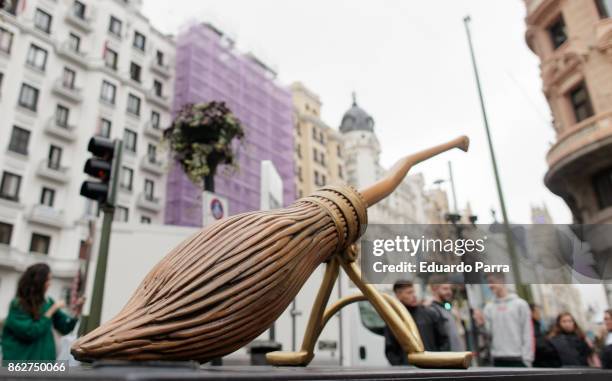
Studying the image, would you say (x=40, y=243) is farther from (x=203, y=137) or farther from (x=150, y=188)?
(x=203, y=137)

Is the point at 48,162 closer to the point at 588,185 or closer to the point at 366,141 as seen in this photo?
the point at 588,185

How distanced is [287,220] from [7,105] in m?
13.6

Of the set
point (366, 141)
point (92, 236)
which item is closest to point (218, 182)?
point (92, 236)

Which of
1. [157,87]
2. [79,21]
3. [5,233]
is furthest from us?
[157,87]

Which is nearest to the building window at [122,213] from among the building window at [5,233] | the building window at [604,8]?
the building window at [5,233]

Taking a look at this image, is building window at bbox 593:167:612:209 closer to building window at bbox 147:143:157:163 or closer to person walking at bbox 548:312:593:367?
person walking at bbox 548:312:593:367

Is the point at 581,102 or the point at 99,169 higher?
the point at 581,102

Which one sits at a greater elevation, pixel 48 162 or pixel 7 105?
pixel 7 105

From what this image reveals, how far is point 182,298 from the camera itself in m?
0.43

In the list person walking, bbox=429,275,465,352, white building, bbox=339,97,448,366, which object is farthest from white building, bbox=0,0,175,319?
person walking, bbox=429,275,465,352

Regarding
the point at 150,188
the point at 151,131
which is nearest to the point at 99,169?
the point at 150,188

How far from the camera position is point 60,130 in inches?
477

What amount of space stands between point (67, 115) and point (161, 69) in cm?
377

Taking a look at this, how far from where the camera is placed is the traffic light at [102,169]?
213 centimetres
